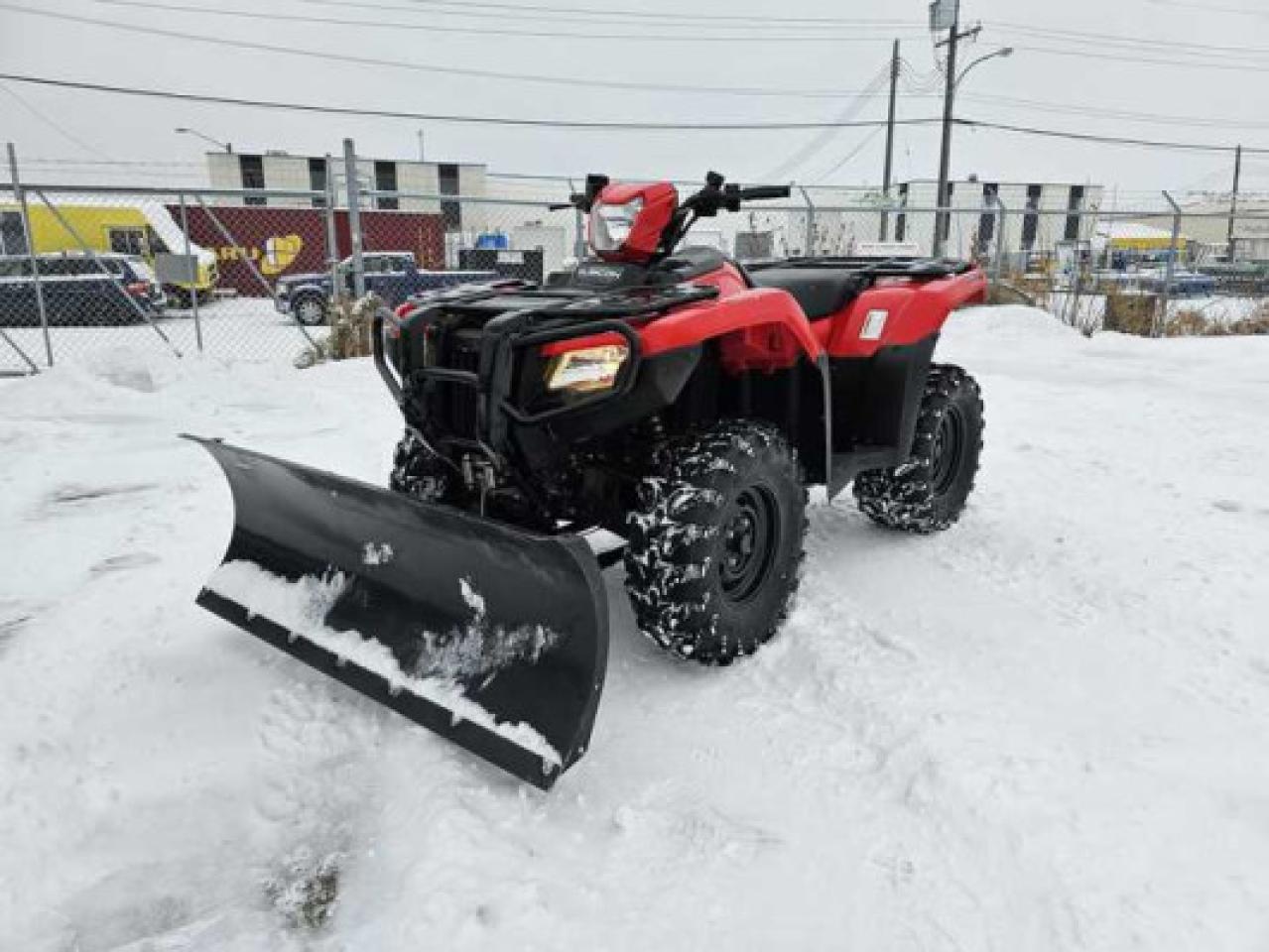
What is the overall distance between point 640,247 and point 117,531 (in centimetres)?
274

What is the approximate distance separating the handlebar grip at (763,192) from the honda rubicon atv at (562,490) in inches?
0.4

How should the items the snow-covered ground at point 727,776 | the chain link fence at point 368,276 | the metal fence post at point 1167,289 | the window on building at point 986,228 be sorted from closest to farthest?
the snow-covered ground at point 727,776, the chain link fence at point 368,276, the metal fence post at point 1167,289, the window on building at point 986,228

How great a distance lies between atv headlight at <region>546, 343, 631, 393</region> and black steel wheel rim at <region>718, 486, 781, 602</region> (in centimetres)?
62

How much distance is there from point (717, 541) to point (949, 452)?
6.75 ft

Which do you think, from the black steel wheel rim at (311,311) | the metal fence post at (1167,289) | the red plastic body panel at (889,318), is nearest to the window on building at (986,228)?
the metal fence post at (1167,289)

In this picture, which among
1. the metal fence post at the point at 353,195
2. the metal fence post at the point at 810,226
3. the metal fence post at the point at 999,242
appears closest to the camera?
the metal fence post at the point at 353,195

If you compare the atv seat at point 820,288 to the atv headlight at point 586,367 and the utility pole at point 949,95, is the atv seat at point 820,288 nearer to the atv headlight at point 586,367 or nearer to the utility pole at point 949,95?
the atv headlight at point 586,367

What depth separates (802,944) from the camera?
169cm

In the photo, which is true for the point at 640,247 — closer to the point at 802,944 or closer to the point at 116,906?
the point at 802,944

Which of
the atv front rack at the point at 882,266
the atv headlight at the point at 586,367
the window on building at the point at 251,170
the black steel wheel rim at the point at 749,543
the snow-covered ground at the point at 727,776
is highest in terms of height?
the window on building at the point at 251,170

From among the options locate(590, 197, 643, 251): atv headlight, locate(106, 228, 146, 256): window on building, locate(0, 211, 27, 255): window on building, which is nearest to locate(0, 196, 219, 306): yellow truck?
locate(106, 228, 146, 256): window on building

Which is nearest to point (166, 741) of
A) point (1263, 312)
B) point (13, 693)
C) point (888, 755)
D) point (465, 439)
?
point (13, 693)

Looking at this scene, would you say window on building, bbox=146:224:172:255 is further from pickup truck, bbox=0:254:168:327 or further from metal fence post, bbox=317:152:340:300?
metal fence post, bbox=317:152:340:300

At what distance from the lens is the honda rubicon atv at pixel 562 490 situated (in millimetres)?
2199
